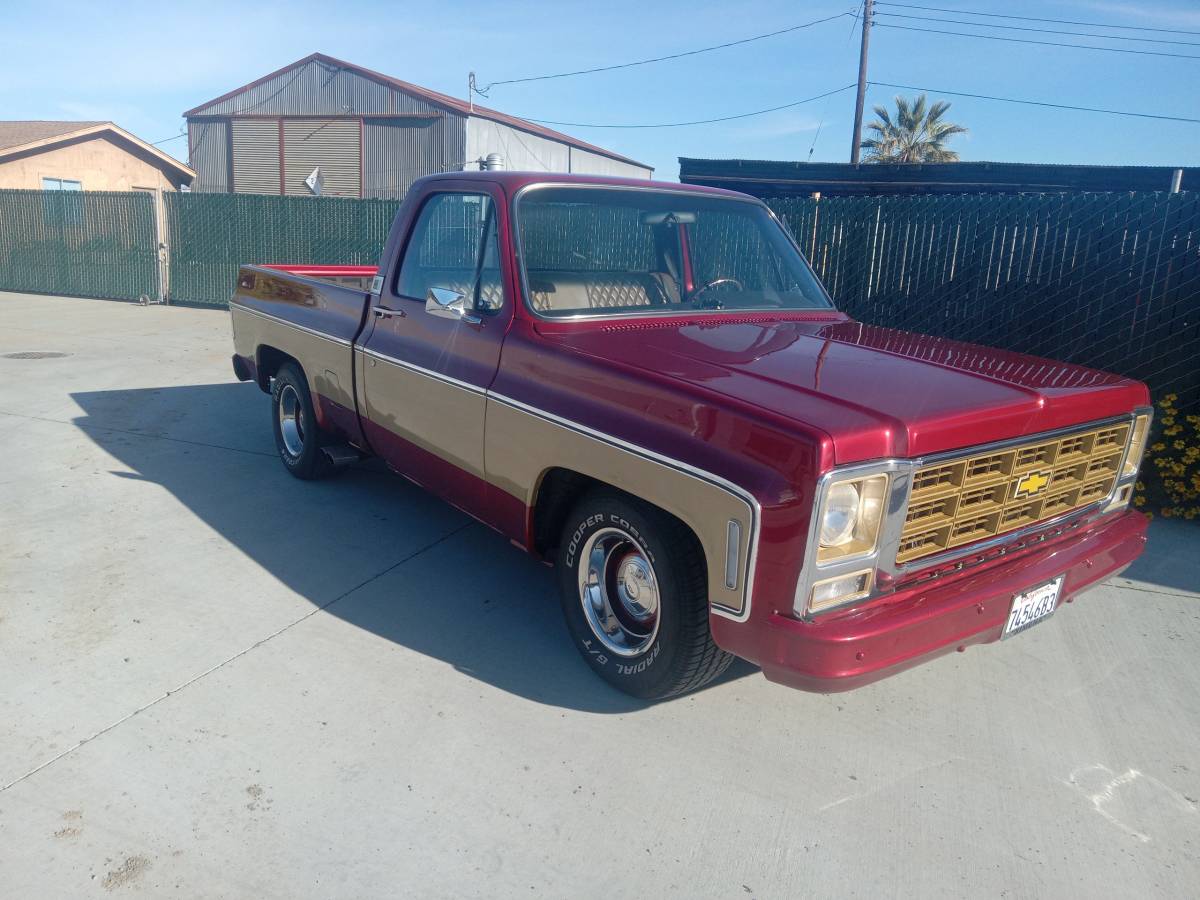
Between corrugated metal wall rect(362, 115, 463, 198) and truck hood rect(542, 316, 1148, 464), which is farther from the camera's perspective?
corrugated metal wall rect(362, 115, 463, 198)

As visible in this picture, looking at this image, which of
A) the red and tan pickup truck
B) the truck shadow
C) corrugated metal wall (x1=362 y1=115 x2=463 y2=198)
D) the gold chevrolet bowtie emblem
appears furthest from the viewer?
corrugated metal wall (x1=362 y1=115 x2=463 y2=198)

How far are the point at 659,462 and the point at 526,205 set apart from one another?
154 centimetres

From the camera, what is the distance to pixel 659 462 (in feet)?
9.50

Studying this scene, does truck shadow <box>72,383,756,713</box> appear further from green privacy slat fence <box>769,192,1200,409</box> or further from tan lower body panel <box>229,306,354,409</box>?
green privacy slat fence <box>769,192,1200,409</box>

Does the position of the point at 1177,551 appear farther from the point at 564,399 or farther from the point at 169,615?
the point at 169,615

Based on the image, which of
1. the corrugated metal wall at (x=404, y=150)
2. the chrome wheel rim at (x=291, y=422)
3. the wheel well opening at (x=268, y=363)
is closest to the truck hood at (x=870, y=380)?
the chrome wheel rim at (x=291, y=422)

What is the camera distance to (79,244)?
56.2ft

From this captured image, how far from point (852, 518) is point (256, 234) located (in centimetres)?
1478

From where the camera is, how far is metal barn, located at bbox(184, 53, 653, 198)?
29844mm

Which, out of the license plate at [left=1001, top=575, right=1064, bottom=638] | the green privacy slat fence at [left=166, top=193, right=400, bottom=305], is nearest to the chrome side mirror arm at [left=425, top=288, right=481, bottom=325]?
the license plate at [left=1001, top=575, right=1064, bottom=638]

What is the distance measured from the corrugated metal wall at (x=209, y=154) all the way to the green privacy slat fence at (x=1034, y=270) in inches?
1207

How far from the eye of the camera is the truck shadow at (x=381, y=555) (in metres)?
3.75

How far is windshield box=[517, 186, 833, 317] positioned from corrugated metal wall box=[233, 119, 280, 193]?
1256 inches

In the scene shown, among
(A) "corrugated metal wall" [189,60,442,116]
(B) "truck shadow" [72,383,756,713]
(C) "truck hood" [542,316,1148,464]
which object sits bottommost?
(B) "truck shadow" [72,383,756,713]
